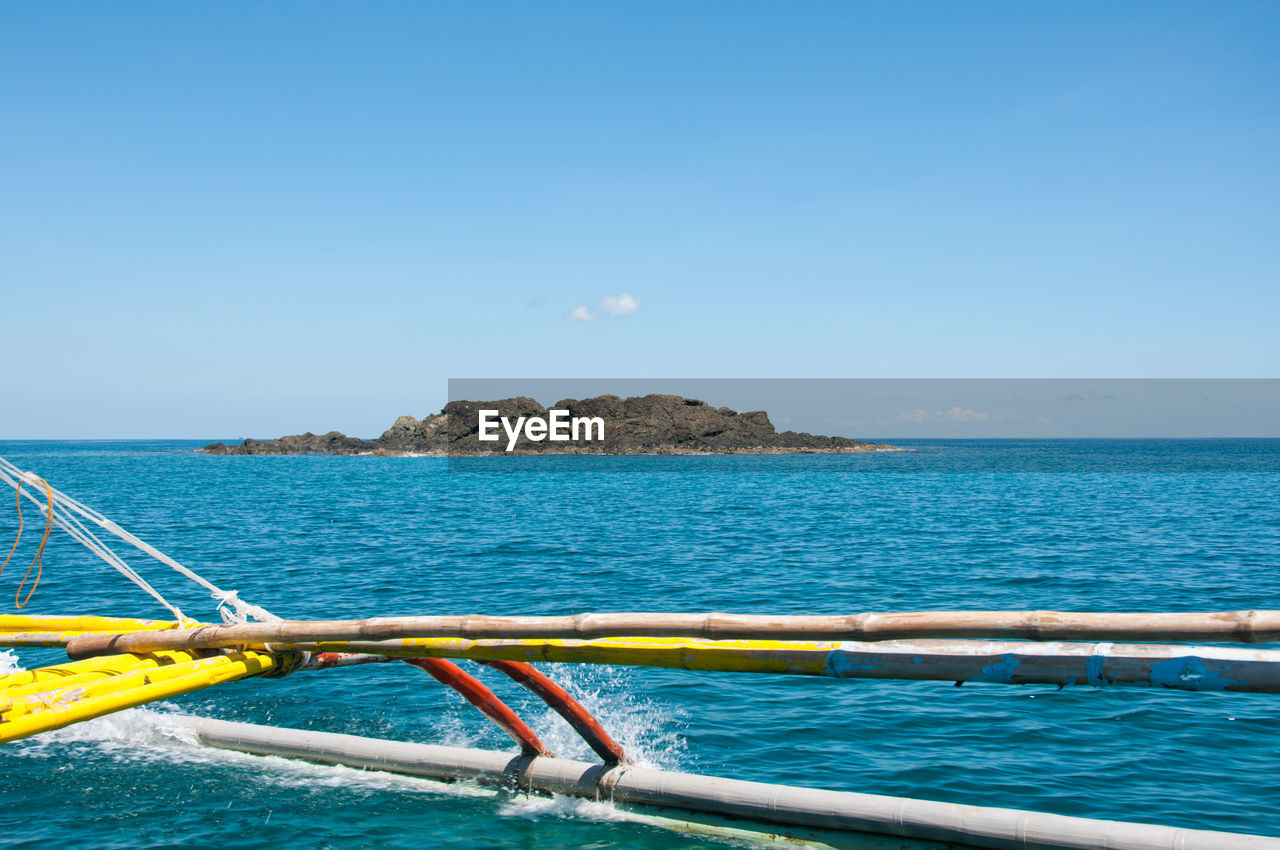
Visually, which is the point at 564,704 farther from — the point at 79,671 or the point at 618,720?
the point at 79,671

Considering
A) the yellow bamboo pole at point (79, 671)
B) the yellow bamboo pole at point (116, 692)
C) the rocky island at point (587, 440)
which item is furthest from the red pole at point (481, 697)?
the rocky island at point (587, 440)

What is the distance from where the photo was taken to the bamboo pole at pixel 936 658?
4691 mm

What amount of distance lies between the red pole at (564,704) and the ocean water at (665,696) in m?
0.58

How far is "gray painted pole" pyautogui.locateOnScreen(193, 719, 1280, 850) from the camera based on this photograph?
6.56 metres

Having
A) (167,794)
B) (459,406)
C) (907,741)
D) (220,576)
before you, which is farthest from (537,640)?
(459,406)

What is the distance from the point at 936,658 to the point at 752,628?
3.77 feet

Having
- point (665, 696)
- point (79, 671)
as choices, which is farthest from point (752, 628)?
point (665, 696)

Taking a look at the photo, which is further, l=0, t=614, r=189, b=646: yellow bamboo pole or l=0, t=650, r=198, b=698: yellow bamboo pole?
l=0, t=614, r=189, b=646: yellow bamboo pole

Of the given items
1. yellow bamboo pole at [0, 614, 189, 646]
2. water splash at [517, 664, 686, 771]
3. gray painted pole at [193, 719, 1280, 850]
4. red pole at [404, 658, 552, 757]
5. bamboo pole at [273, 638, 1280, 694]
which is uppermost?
bamboo pole at [273, 638, 1280, 694]

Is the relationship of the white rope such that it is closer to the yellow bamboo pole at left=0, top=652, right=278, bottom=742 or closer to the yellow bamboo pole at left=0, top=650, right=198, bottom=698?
the yellow bamboo pole at left=0, top=650, right=198, bottom=698

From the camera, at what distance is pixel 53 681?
664 centimetres

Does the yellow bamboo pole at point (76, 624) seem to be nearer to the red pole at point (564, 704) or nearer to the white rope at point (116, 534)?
the white rope at point (116, 534)

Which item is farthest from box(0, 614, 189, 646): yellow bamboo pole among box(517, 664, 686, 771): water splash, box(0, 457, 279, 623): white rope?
box(517, 664, 686, 771): water splash

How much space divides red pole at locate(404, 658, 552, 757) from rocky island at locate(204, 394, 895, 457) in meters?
142
